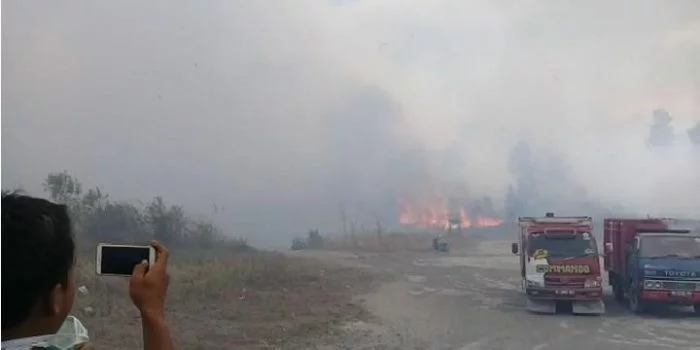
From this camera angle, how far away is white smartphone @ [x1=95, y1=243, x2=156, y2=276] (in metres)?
1.17

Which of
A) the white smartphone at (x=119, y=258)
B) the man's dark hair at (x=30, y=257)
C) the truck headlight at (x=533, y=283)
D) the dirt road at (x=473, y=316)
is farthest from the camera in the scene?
the truck headlight at (x=533, y=283)

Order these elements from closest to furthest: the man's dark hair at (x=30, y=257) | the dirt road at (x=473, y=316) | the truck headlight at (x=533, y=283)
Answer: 1. the man's dark hair at (x=30, y=257)
2. the dirt road at (x=473, y=316)
3. the truck headlight at (x=533, y=283)

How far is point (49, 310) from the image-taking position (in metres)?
0.87

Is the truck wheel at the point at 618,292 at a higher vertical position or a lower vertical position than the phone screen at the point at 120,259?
lower

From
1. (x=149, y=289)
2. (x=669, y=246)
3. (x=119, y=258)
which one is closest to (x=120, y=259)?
(x=119, y=258)

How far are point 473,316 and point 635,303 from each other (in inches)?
19.6

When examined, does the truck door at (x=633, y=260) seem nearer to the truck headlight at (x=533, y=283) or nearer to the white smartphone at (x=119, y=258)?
the truck headlight at (x=533, y=283)

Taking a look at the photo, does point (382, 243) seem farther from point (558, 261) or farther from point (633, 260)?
point (633, 260)

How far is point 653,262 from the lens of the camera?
7.83 ft

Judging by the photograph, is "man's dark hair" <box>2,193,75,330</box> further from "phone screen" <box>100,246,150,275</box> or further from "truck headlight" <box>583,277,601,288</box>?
"truck headlight" <box>583,277,601,288</box>

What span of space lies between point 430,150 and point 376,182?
0.19 meters

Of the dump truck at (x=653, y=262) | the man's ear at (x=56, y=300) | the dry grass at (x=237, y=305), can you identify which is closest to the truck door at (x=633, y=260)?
the dump truck at (x=653, y=262)

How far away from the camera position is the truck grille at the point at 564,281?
2.18 meters

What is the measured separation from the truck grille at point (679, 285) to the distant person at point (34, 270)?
1.87 meters
